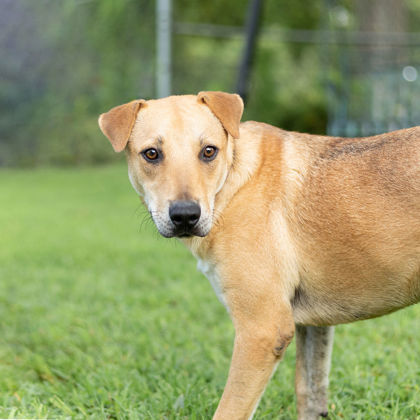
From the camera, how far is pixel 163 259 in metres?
7.49

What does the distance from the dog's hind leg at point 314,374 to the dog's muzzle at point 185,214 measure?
1106 millimetres

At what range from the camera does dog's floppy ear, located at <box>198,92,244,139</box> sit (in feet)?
10.5

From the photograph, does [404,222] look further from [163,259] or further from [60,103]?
[60,103]

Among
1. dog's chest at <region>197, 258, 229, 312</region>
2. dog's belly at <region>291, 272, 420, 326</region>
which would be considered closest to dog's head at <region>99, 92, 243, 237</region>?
dog's chest at <region>197, 258, 229, 312</region>

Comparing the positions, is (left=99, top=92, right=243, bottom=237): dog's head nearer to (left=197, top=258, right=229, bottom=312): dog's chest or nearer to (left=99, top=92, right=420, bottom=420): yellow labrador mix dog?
(left=99, top=92, right=420, bottom=420): yellow labrador mix dog

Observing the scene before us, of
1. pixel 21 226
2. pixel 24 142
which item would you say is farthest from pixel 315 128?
pixel 21 226

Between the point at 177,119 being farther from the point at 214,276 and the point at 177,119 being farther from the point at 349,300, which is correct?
the point at 349,300

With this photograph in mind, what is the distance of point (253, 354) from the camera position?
9.30 feet

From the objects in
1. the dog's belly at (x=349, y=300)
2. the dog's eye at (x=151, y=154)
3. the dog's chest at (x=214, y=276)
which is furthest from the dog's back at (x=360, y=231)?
the dog's eye at (x=151, y=154)

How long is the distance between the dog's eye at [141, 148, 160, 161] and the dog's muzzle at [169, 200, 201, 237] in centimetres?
37

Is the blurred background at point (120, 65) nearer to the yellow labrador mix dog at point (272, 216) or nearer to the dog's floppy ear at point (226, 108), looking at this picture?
the dog's floppy ear at point (226, 108)

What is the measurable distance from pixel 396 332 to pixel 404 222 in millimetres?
2270

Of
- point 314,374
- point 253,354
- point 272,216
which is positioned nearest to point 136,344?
point 314,374

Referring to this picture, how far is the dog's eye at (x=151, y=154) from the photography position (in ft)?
10.2
